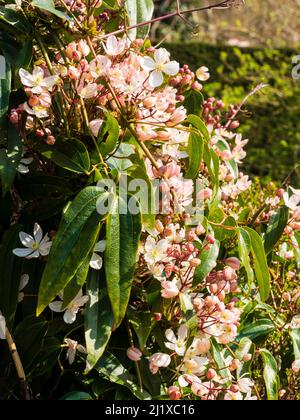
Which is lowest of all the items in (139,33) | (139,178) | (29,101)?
(139,178)

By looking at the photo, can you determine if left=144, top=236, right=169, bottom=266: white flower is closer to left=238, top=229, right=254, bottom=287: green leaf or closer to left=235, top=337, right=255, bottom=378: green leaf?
left=238, top=229, right=254, bottom=287: green leaf

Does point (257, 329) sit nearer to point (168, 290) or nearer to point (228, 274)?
point (228, 274)

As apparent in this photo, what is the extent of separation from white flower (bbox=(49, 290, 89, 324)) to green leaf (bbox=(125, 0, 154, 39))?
1.92ft

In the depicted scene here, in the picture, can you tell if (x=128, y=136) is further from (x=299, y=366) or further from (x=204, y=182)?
(x=299, y=366)

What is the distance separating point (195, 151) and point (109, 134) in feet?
0.62

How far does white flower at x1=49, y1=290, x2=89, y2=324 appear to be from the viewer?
4.43ft

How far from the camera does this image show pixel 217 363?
59.1 inches

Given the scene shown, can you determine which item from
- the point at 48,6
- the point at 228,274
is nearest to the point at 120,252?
the point at 228,274

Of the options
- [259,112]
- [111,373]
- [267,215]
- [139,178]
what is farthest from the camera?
[259,112]

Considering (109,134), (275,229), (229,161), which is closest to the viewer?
(109,134)

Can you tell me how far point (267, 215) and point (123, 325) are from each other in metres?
0.52

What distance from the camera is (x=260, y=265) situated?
150 centimetres

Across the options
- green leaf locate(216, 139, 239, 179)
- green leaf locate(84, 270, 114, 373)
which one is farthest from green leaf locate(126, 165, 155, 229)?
green leaf locate(216, 139, 239, 179)

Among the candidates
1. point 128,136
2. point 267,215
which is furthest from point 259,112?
point 128,136
